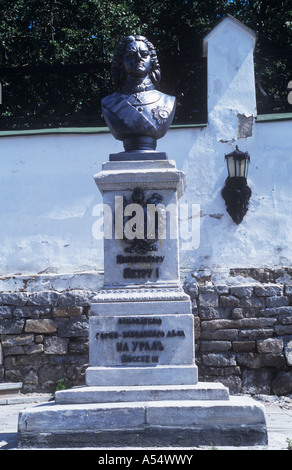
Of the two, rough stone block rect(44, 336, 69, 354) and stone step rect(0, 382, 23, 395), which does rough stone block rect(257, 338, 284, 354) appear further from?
stone step rect(0, 382, 23, 395)

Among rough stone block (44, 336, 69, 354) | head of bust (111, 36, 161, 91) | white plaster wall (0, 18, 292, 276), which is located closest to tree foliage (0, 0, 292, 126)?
white plaster wall (0, 18, 292, 276)

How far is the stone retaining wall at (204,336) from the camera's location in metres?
6.82

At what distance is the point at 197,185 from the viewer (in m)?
7.26

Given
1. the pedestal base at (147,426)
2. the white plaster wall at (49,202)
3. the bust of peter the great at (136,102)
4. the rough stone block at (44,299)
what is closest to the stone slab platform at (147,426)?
the pedestal base at (147,426)

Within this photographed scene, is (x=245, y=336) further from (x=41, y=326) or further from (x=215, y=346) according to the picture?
(x=41, y=326)

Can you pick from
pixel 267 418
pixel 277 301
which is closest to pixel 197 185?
pixel 277 301

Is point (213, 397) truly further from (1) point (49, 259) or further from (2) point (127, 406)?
(1) point (49, 259)

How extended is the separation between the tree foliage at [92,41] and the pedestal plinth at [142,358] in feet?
11.3

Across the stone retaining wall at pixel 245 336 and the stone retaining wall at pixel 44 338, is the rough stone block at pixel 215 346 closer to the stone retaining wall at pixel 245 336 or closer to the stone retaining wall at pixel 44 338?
the stone retaining wall at pixel 245 336

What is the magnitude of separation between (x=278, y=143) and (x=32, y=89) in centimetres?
355

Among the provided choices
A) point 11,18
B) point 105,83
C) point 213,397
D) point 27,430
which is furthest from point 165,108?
point 11,18

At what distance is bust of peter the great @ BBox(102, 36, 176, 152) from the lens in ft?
15.5

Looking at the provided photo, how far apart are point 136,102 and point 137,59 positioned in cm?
37

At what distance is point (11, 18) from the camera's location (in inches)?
434
